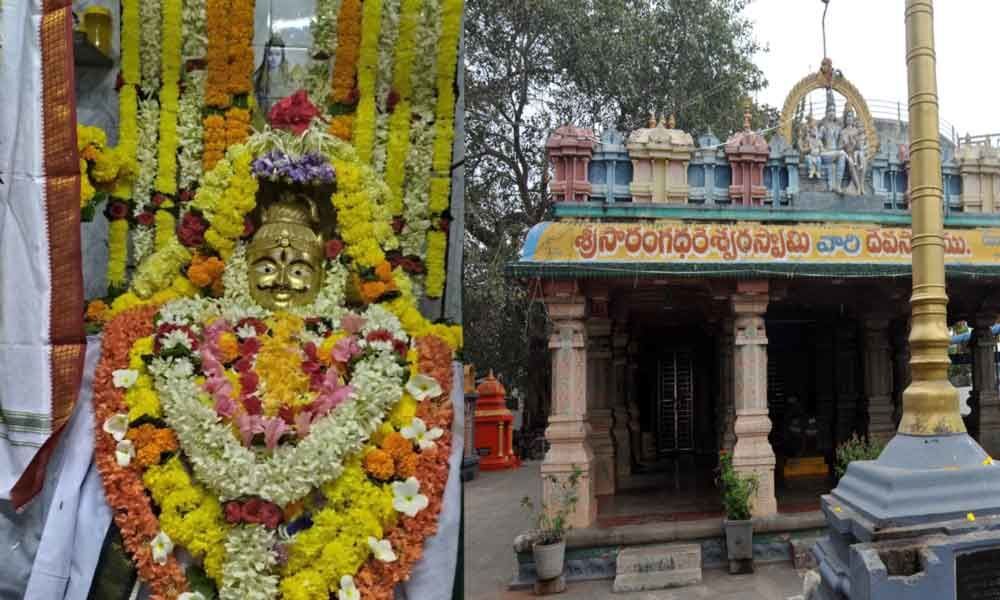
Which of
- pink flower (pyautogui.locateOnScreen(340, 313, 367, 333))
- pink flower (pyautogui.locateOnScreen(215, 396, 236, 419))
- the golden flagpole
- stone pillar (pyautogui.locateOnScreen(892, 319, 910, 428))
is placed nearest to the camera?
the golden flagpole

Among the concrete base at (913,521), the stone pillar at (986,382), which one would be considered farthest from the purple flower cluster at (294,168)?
the stone pillar at (986,382)

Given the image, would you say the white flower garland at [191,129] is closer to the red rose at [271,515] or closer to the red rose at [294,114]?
the red rose at [294,114]

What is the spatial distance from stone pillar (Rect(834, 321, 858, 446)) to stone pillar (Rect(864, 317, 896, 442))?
78 cm

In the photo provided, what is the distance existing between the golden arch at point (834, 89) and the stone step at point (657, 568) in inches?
234

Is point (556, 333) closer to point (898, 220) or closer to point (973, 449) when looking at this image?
point (973, 449)

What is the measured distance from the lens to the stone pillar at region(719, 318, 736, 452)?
9016 millimetres

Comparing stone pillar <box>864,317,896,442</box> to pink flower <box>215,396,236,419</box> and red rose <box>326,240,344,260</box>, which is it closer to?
red rose <box>326,240,344,260</box>

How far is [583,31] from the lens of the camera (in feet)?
48.0

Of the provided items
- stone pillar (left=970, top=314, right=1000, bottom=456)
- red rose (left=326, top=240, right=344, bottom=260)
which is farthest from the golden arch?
red rose (left=326, top=240, right=344, bottom=260)

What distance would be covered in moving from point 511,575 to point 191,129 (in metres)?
6.18

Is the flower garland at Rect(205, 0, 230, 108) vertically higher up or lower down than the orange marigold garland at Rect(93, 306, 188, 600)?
higher up

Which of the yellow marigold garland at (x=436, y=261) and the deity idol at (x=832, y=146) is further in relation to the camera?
the deity idol at (x=832, y=146)

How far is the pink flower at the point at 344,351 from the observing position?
473 cm

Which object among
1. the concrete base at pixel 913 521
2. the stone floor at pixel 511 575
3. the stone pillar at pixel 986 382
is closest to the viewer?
the concrete base at pixel 913 521
